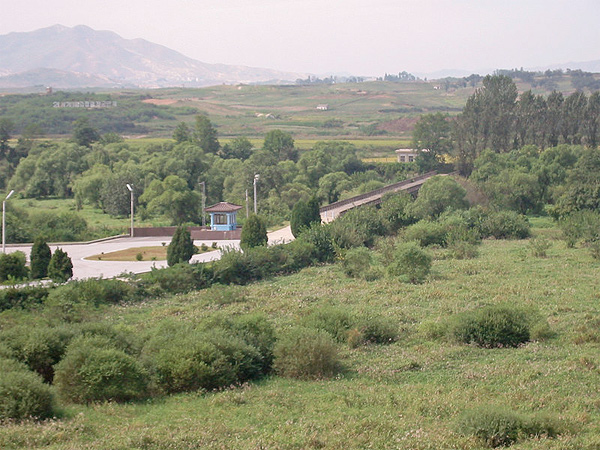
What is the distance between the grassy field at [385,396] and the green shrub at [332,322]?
554mm

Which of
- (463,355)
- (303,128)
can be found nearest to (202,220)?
(463,355)

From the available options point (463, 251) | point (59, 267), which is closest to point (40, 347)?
point (59, 267)

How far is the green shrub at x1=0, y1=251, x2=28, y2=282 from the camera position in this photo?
995 inches

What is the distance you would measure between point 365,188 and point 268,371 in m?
38.7

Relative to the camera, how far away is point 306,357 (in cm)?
1320

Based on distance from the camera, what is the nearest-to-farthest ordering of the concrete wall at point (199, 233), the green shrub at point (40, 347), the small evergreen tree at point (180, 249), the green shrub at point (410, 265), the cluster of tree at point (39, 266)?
the green shrub at point (40, 347)
the green shrub at point (410, 265)
the cluster of tree at point (39, 266)
the small evergreen tree at point (180, 249)
the concrete wall at point (199, 233)

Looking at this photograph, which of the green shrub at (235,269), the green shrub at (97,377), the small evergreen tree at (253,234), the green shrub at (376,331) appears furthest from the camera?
the small evergreen tree at (253,234)

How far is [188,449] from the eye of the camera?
30.6 ft


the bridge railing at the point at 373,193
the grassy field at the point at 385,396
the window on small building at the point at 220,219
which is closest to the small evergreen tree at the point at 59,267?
the grassy field at the point at 385,396

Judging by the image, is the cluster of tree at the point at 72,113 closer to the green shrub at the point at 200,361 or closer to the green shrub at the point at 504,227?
the green shrub at the point at 504,227

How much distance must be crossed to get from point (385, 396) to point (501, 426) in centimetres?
244

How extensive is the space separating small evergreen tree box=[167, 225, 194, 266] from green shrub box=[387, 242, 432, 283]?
720 centimetres

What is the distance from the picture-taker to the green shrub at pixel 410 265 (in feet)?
81.3

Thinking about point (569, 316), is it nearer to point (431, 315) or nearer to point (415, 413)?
point (431, 315)
